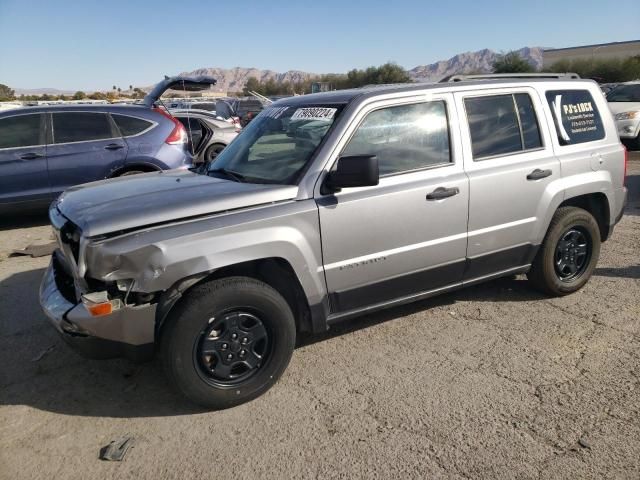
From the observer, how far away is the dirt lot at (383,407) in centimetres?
259

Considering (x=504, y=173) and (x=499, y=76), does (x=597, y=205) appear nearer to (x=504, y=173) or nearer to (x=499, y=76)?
(x=504, y=173)

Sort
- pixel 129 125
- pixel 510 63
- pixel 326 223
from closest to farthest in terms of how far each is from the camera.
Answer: pixel 326 223 < pixel 129 125 < pixel 510 63

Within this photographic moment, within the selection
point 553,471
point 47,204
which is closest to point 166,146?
point 47,204

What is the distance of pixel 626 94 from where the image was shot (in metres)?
14.3

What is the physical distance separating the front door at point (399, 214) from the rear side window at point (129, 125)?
5056 mm

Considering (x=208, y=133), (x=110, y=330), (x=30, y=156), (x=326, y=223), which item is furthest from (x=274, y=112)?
(x=208, y=133)

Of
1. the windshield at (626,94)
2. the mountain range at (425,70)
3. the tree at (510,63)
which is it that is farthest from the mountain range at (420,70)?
the windshield at (626,94)

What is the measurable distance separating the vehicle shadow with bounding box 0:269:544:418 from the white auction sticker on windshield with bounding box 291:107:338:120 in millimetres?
1668

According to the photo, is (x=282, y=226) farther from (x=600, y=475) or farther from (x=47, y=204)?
(x=47, y=204)

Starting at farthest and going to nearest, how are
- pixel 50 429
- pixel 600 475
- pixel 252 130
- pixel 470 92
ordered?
pixel 252 130 → pixel 470 92 → pixel 50 429 → pixel 600 475

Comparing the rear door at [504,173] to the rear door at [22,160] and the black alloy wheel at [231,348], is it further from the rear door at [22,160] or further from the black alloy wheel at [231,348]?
the rear door at [22,160]

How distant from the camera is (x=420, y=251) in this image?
3.62 meters

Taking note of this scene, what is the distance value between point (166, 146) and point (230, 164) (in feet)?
12.9

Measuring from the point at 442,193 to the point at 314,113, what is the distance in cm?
108
